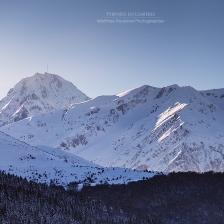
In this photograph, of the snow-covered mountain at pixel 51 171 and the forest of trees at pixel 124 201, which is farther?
the snow-covered mountain at pixel 51 171

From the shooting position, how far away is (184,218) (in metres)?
40.6

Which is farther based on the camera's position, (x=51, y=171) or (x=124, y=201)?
(x=51, y=171)

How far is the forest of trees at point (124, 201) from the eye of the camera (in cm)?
3719

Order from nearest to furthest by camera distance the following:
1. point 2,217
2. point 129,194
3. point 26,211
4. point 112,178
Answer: point 2,217 < point 26,211 < point 129,194 < point 112,178

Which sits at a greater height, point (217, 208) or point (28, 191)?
point (28, 191)

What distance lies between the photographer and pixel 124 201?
46.5 m

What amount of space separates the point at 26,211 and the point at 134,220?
11126 mm

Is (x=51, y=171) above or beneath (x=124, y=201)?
above

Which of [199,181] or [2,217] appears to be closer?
[2,217]

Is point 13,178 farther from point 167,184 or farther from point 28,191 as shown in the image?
point 167,184

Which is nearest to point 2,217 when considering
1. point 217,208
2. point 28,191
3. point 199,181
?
point 28,191

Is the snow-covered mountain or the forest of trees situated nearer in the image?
the forest of trees

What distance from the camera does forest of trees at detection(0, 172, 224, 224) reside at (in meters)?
37.2

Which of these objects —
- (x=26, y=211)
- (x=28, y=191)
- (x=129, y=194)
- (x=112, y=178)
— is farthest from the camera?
(x=112, y=178)
